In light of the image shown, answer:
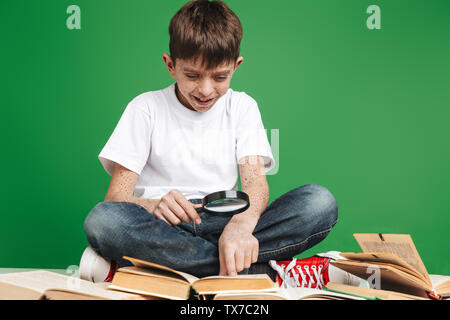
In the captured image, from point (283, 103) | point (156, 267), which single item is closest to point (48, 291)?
point (156, 267)

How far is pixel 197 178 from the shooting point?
149 cm

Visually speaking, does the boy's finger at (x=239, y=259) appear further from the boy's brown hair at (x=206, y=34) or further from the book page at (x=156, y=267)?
the boy's brown hair at (x=206, y=34)

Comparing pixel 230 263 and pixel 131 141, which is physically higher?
pixel 131 141

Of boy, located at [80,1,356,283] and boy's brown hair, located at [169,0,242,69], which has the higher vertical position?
boy's brown hair, located at [169,0,242,69]

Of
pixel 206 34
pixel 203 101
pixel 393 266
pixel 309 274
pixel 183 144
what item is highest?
pixel 206 34

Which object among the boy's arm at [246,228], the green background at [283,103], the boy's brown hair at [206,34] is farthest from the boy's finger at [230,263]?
the green background at [283,103]

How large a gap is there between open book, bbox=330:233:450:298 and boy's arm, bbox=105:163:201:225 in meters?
0.45

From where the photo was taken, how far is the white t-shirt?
148cm

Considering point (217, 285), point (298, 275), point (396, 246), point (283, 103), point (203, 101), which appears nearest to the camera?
point (217, 285)

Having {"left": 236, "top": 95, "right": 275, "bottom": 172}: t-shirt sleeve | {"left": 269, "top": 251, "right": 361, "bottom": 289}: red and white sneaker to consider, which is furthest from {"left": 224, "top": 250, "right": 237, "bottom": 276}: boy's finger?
{"left": 236, "top": 95, "right": 275, "bottom": 172}: t-shirt sleeve

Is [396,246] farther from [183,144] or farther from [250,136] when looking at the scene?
[183,144]

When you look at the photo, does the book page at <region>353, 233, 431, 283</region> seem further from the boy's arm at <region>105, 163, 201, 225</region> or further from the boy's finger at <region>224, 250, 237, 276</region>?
the boy's arm at <region>105, 163, 201, 225</region>

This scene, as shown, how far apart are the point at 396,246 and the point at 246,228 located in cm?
43
